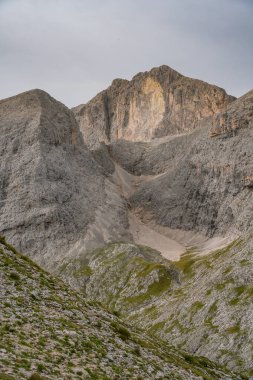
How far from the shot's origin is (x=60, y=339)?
28.0 metres

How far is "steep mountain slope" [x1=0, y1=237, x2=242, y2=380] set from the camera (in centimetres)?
2412

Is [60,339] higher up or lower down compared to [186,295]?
higher up

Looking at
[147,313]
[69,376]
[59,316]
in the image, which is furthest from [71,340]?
[147,313]

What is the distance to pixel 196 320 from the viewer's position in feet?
380

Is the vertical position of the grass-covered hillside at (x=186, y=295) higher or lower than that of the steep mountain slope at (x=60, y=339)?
lower

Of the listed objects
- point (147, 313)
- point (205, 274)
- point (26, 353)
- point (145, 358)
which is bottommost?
point (147, 313)

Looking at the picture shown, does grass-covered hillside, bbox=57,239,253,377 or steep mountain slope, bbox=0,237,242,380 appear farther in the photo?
grass-covered hillside, bbox=57,239,253,377

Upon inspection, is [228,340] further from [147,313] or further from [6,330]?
[6,330]

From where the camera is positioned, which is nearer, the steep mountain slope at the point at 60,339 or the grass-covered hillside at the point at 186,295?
the steep mountain slope at the point at 60,339

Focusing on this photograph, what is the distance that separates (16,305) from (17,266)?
6687 millimetres

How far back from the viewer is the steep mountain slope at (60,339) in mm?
24116

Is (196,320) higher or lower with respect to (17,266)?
lower

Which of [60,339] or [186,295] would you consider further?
[186,295]

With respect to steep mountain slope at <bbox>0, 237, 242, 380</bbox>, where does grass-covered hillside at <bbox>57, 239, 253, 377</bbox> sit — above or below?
below
